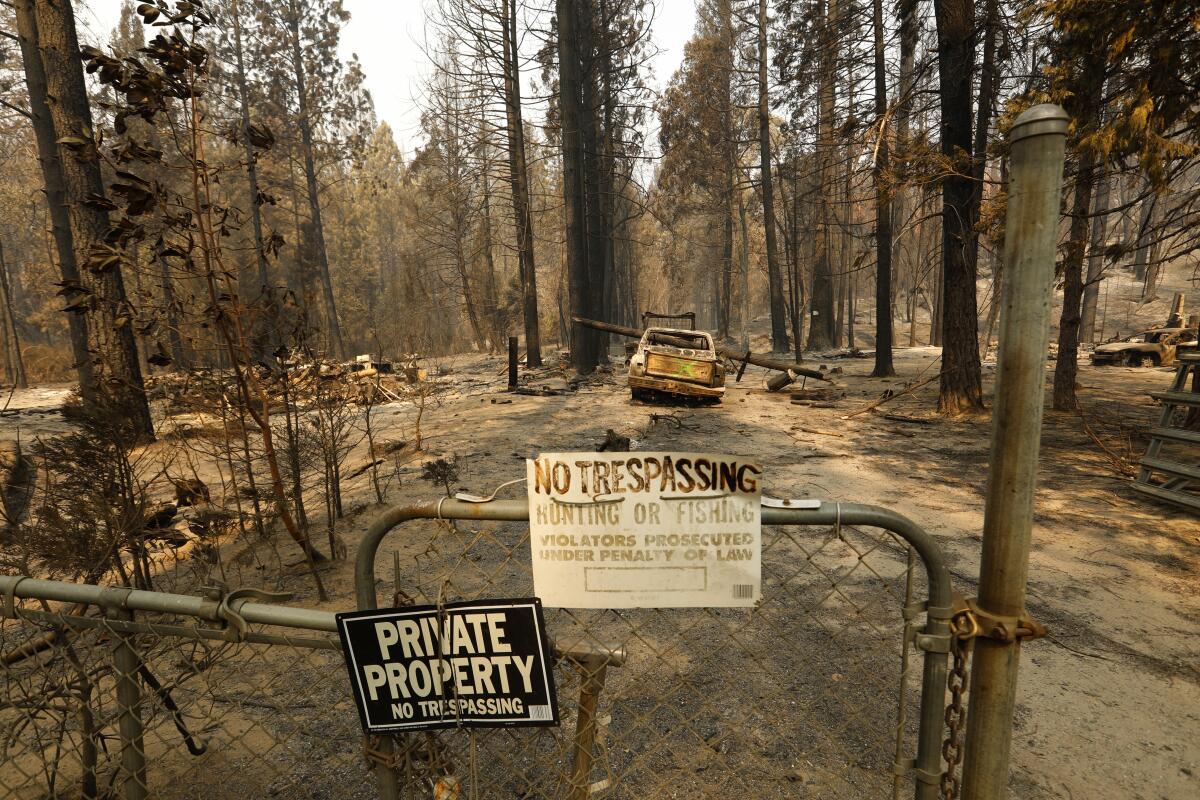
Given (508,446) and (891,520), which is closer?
(891,520)

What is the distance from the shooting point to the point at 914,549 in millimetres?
1409

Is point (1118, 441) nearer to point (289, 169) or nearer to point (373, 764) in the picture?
point (373, 764)

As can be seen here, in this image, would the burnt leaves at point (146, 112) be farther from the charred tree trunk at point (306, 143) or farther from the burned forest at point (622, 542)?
the charred tree trunk at point (306, 143)

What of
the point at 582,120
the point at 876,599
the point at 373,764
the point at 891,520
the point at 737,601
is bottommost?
the point at 876,599

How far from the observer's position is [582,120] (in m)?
18.9

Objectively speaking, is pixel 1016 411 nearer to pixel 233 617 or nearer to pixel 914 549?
pixel 914 549

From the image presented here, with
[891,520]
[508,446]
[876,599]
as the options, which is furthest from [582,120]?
[891,520]

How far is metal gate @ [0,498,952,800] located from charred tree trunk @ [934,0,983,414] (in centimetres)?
703

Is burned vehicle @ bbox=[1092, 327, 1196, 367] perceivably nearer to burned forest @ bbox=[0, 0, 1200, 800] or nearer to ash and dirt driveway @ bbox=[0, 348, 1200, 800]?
ash and dirt driveway @ bbox=[0, 348, 1200, 800]

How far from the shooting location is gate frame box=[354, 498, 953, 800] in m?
1.35

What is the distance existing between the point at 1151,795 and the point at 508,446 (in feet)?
23.4

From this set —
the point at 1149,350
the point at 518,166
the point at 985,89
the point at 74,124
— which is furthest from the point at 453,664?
the point at 1149,350

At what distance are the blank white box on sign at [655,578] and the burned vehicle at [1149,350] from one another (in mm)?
20279

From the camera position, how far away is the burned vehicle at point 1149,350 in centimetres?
1553
